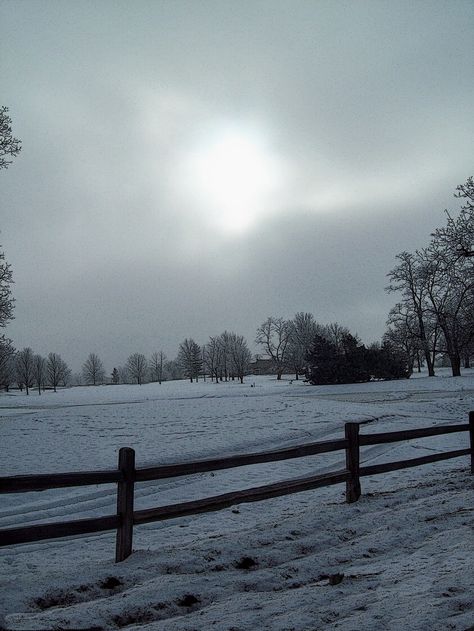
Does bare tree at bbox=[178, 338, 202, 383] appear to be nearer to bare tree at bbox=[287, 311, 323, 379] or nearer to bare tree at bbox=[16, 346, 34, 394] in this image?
bare tree at bbox=[287, 311, 323, 379]

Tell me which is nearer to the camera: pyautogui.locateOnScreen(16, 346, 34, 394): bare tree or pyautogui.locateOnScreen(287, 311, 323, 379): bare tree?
pyautogui.locateOnScreen(287, 311, 323, 379): bare tree

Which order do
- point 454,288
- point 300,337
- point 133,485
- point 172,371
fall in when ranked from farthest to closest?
point 172,371, point 300,337, point 454,288, point 133,485

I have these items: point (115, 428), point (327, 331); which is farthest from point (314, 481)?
point (327, 331)

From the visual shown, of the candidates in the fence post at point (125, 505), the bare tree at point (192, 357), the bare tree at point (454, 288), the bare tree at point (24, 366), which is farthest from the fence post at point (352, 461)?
the bare tree at point (192, 357)

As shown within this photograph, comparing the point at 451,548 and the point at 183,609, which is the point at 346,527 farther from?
the point at 183,609

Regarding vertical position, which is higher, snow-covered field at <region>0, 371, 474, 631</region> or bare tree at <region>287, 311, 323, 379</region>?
bare tree at <region>287, 311, 323, 379</region>

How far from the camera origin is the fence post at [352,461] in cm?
729

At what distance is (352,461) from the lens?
7.47 metres

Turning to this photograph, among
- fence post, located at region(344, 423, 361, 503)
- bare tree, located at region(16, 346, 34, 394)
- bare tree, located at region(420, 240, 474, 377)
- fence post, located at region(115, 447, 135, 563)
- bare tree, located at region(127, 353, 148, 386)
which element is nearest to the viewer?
fence post, located at region(115, 447, 135, 563)

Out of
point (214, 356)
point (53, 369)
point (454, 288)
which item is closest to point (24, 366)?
point (53, 369)

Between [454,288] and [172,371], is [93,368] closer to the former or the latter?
[172,371]

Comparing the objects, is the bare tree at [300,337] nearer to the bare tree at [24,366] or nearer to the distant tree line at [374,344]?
the distant tree line at [374,344]

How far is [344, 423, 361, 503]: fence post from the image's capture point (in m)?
7.29

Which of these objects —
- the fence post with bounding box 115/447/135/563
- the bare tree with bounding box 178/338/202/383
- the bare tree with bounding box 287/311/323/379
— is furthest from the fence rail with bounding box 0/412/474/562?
the bare tree with bounding box 178/338/202/383
